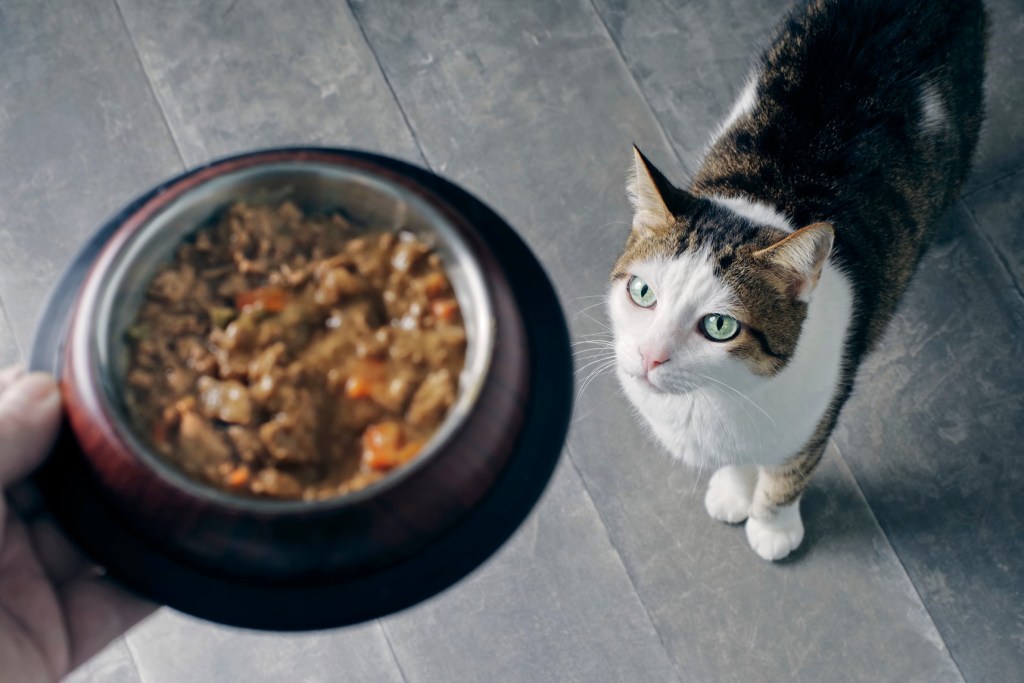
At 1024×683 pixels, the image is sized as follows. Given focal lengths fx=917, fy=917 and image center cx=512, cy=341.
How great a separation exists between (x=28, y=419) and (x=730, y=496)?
1.24 m

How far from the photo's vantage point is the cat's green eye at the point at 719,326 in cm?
122

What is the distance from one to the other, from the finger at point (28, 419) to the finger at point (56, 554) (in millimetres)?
244

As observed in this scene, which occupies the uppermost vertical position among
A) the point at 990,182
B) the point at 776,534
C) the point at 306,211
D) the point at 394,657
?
the point at 306,211

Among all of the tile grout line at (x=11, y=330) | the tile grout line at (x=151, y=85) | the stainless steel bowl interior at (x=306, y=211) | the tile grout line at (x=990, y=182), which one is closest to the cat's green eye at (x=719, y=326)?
the stainless steel bowl interior at (x=306, y=211)

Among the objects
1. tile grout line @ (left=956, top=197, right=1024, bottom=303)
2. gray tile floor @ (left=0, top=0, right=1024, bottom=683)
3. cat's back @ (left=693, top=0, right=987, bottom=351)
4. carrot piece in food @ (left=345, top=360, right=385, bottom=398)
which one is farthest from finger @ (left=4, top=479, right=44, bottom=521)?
tile grout line @ (left=956, top=197, right=1024, bottom=303)

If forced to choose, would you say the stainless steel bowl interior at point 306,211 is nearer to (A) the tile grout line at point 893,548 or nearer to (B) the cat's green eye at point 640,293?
(B) the cat's green eye at point 640,293

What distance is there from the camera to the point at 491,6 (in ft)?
6.53

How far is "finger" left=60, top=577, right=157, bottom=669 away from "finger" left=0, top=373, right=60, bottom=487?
0.29m

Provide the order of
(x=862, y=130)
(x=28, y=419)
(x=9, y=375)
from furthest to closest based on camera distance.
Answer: (x=862, y=130), (x=9, y=375), (x=28, y=419)

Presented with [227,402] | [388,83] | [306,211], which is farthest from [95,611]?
[388,83]

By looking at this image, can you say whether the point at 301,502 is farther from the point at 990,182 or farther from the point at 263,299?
the point at 990,182

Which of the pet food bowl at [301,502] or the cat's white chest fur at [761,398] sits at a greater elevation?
the pet food bowl at [301,502]

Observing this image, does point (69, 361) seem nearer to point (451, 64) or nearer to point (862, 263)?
point (862, 263)

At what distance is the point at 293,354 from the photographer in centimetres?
82
